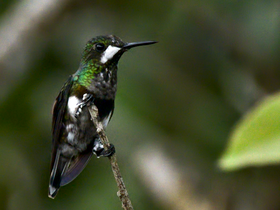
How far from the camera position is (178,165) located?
3658 mm

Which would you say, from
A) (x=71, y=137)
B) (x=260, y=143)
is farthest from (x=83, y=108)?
(x=260, y=143)

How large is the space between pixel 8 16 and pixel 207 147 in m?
1.97

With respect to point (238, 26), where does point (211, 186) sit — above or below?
below

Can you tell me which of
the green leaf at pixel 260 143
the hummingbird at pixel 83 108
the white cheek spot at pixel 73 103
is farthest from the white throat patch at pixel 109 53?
the green leaf at pixel 260 143

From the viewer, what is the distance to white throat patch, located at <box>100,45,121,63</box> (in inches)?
69.3

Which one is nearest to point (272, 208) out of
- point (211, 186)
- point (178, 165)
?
point (211, 186)

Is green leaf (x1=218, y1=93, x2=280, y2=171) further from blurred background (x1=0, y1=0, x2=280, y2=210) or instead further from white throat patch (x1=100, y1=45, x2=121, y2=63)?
blurred background (x1=0, y1=0, x2=280, y2=210)

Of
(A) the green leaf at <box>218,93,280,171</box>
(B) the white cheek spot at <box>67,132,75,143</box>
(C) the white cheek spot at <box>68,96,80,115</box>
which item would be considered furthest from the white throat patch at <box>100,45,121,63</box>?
(A) the green leaf at <box>218,93,280,171</box>

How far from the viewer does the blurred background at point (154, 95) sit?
11.4 feet

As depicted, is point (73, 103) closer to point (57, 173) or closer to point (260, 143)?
point (57, 173)

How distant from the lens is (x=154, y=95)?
432 cm

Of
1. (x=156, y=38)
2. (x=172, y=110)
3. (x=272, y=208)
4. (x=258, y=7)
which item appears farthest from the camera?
(x=156, y=38)

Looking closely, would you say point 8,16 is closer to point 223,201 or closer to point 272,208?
point 223,201

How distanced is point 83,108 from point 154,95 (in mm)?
2636
